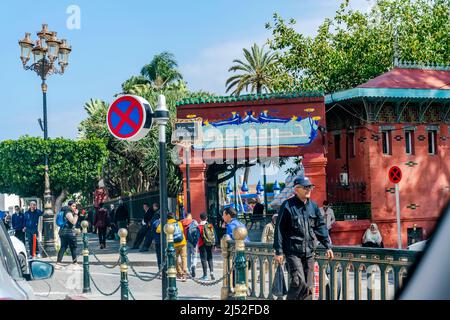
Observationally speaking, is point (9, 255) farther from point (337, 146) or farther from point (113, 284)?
point (337, 146)

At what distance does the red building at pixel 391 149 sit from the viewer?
86.6 feet

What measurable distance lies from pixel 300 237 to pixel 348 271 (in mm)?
751

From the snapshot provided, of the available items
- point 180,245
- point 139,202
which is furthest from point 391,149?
point 180,245

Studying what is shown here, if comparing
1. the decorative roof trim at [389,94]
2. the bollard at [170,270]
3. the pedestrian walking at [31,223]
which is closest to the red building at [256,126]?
the decorative roof trim at [389,94]

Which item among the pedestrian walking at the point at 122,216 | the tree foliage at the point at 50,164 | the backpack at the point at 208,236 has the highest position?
the tree foliage at the point at 50,164

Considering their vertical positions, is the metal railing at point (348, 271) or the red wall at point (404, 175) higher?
the red wall at point (404, 175)

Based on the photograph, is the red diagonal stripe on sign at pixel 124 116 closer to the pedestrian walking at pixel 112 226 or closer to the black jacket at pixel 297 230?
the black jacket at pixel 297 230

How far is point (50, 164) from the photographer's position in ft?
112

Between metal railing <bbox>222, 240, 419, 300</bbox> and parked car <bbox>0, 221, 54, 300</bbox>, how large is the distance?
327cm

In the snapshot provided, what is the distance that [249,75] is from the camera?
5653 centimetres

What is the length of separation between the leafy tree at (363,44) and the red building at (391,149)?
8.82 metres

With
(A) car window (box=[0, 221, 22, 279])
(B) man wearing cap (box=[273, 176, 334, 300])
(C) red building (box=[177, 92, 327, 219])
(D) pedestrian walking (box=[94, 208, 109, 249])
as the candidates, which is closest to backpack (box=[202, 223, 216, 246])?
(B) man wearing cap (box=[273, 176, 334, 300])
